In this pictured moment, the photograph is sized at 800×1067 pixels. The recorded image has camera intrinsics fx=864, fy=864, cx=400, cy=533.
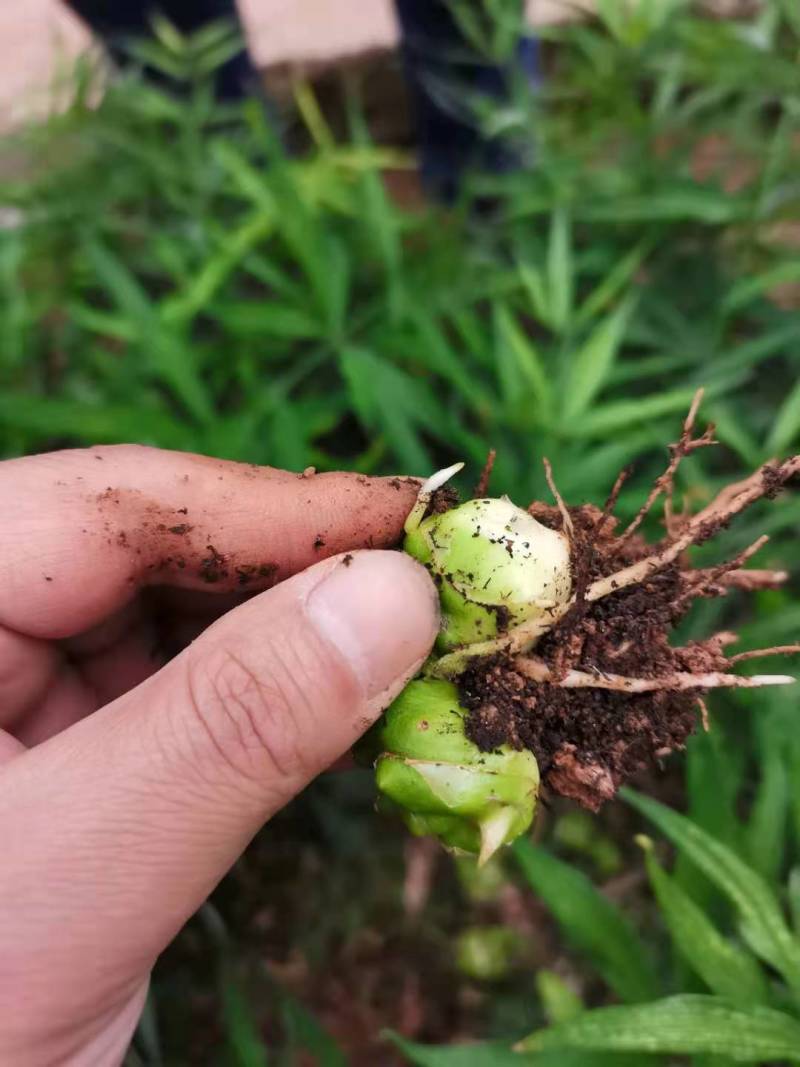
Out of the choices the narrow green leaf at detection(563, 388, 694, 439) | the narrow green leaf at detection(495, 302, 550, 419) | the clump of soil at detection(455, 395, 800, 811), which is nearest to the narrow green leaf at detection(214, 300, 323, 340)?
the narrow green leaf at detection(495, 302, 550, 419)

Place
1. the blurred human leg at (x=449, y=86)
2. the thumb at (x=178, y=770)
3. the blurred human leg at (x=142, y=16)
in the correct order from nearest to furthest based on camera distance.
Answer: the thumb at (x=178, y=770)
the blurred human leg at (x=449, y=86)
the blurred human leg at (x=142, y=16)

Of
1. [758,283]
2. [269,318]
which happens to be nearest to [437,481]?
[269,318]

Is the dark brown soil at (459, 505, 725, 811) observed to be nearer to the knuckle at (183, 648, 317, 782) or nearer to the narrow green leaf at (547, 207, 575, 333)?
the knuckle at (183, 648, 317, 782)

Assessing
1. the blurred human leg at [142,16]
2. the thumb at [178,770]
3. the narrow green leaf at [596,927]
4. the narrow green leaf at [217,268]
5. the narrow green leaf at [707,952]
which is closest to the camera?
the thumb at [178,770]

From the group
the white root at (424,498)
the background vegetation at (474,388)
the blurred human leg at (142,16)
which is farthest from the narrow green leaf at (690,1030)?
the blurred human leg at (142,16)

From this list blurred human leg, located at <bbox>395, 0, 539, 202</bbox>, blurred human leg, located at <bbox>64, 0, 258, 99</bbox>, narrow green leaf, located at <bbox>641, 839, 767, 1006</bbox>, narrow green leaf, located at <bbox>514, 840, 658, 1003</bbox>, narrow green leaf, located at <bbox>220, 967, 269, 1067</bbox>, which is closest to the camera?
narrow green leaf, located at <bbox>641, 839, 767, 1006</bbox>

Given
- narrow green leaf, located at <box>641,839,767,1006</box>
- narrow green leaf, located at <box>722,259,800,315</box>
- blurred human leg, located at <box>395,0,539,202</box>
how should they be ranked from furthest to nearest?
blurred human leg, located at <box>395,0,539,202</box> → narrow green leaf, located at <box>722,259,800,315</box> → narrow green leaf, located at <box>641,839,767,1006</box>

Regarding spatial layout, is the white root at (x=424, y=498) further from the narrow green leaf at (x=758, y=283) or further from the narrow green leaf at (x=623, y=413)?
the narrow green leaf at (x=758, y=283)
